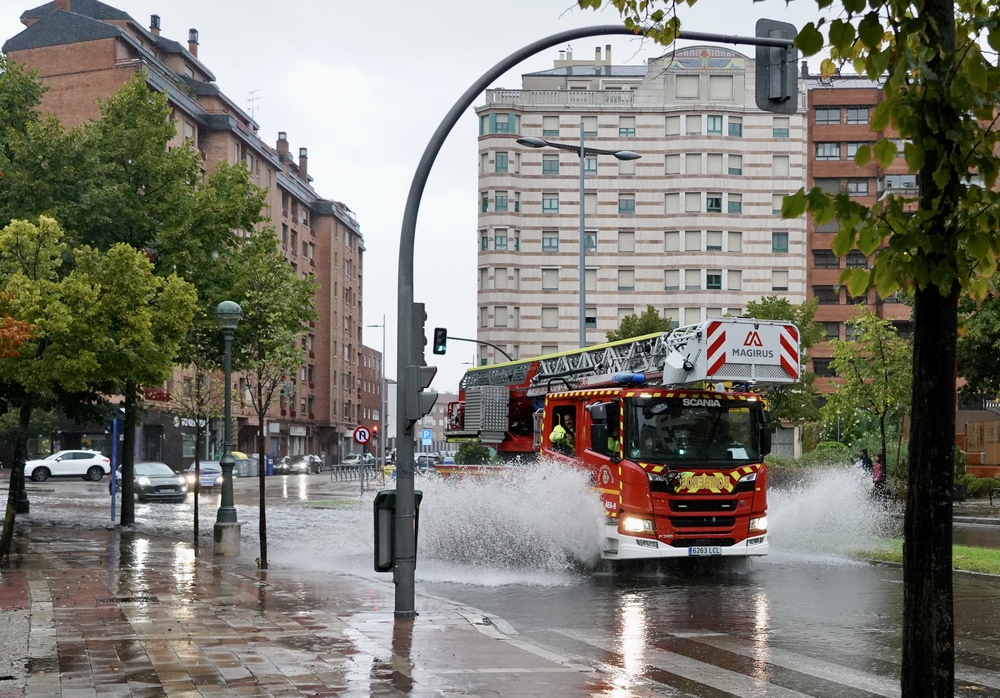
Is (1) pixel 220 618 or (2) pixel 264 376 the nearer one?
(1) pixel 220 618

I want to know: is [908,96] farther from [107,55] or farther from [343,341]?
[343,341]

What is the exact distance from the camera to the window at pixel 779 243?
82.8m

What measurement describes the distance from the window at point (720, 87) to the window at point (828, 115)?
232 inches

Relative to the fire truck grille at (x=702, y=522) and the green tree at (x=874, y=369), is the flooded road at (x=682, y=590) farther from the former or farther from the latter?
the green tree at (x=874, y=369)

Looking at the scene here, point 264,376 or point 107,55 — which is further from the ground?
point 107,55

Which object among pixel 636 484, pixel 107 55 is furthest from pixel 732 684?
pixel 107 55

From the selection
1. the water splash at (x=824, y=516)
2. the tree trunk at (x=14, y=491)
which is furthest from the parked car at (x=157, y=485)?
the water splash at (x=824, y=516)

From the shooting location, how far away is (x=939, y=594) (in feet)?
17.3

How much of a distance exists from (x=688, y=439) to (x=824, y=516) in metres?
5.91

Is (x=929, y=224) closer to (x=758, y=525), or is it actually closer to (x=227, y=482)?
Answer: (x=758, y=525)

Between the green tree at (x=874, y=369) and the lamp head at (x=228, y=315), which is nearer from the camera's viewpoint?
the lamp head at (x=228, y=315)

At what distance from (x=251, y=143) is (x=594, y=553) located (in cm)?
6850

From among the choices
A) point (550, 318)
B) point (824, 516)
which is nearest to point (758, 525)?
point (824, 516)

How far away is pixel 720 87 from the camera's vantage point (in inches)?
3255
